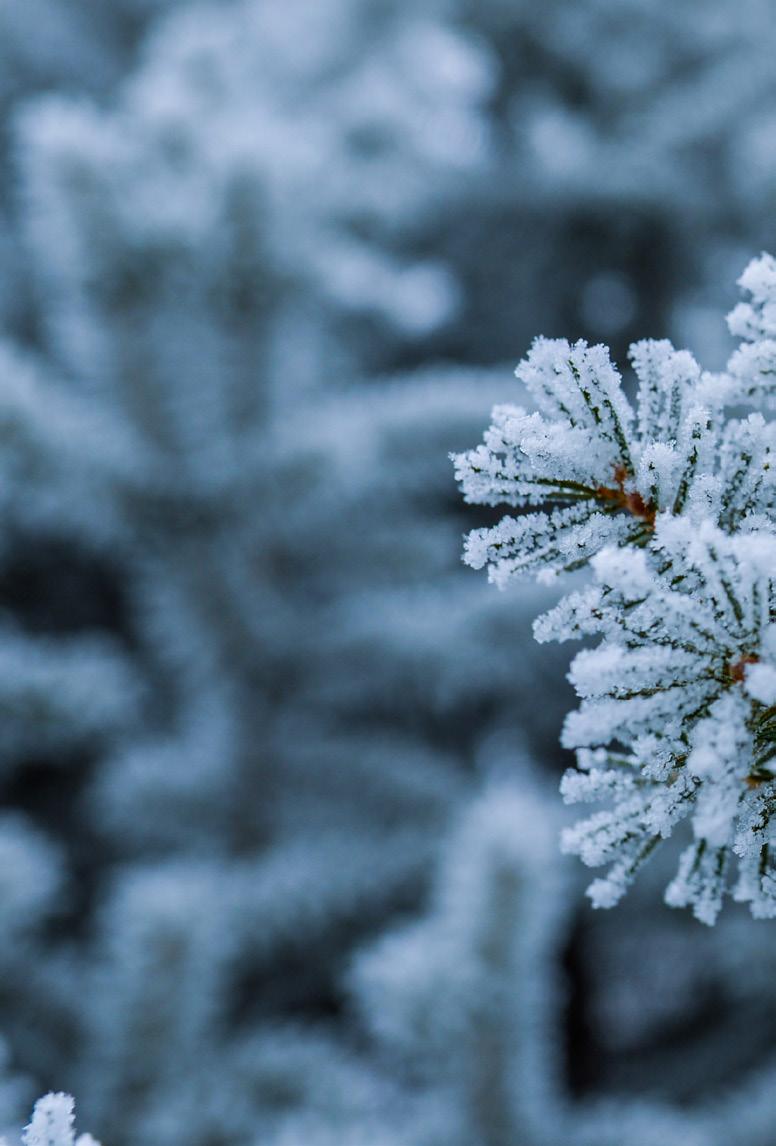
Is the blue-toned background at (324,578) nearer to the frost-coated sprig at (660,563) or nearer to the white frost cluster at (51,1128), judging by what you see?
the white frost cluster at (51,1128)

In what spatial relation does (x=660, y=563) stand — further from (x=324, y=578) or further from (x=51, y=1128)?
(x=324, y=578)

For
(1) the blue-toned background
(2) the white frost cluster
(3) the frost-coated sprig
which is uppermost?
(1) the blue-toned background

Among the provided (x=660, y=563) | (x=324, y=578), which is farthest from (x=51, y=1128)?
(x=324, y=578)

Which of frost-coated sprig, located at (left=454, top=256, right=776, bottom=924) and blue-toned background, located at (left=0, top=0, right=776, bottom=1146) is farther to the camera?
blue-toned background, located at (left=0, top=0, right=776, bottom=1146)

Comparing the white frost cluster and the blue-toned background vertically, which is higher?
the blue-toned background

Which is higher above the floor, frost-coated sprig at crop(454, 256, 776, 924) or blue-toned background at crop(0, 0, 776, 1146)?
blue-toned background at crop(0, 0, 776, 1146)

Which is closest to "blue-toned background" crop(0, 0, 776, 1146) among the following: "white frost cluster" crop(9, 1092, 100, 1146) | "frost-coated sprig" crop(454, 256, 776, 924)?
"white frost cluster" crop(9, 1092, 100, 1146)

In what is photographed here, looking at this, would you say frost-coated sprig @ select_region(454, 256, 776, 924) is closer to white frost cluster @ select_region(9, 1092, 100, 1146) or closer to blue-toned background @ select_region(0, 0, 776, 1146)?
white frost cluster @ select_region(9, 1092, 100, 1146)

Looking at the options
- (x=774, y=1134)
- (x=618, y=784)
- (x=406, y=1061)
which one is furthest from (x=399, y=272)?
(x=618, y=784)
